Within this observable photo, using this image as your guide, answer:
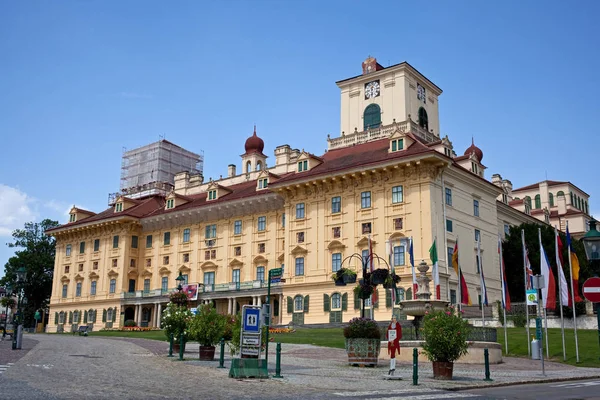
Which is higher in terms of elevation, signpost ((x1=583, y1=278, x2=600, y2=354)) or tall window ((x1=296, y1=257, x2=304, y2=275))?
tall window ((x1=296, y1=257, x2=304, y2=275))

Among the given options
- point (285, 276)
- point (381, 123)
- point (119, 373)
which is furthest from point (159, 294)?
point (119, 373)

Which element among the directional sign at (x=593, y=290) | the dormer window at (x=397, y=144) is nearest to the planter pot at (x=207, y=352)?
the directional sign at (x=593, y=290)

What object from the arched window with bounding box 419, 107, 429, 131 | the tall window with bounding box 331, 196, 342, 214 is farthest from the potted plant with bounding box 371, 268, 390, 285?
the arched window with bounding box 419, 107, 429, 131

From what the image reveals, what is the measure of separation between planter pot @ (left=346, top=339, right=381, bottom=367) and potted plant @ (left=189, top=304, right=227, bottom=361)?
497 centimetres

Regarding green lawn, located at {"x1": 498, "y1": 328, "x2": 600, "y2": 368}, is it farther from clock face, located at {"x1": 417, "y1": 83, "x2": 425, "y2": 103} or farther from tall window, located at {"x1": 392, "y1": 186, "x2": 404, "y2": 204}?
clock face, located at {"x1": 417, "y1": 83, "x2": 425, "y2": 103}

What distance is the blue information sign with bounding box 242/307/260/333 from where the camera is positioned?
19.1 meters

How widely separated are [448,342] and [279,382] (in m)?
5.34

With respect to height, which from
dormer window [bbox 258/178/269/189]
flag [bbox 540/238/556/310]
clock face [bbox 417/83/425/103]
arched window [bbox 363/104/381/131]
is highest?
clock face [bbox 417/83/425/103]

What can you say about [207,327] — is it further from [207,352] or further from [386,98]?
[386,98]

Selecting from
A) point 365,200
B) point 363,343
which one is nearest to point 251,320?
point 363,343

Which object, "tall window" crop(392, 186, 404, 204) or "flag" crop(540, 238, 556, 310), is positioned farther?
"tall window" crop(392, 186, 404, 204)

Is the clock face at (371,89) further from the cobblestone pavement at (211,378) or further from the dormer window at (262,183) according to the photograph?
the cobblestone pavement at (211,378)

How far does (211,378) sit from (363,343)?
298 inches

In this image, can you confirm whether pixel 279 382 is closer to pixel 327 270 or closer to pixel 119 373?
pixel 119 373
